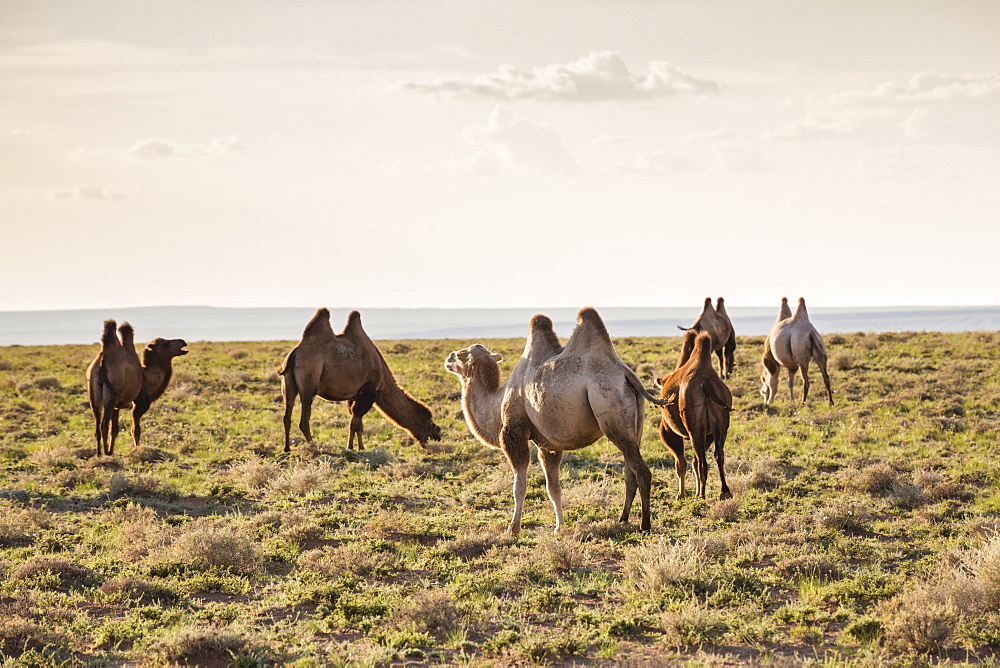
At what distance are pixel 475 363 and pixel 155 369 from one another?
31.3ft

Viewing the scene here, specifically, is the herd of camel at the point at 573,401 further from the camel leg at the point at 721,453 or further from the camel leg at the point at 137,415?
the camel leg at the point at 137,415

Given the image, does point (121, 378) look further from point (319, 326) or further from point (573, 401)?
point (573, 401)

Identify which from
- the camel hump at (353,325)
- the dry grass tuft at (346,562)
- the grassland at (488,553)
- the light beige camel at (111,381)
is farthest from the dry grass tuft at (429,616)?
the light beige camel at (111,381)

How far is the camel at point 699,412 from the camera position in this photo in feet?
37.5

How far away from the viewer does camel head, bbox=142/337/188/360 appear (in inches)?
692

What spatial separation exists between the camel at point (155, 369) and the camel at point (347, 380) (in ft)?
8.94

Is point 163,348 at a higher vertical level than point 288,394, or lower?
higher

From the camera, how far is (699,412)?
37.5 feet

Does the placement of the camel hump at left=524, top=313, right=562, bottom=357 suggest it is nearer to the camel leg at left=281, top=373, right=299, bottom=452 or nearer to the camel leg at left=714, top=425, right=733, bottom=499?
the camel leg at left=714, top=425, right=733, bottom=499

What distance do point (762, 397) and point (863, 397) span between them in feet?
8.42

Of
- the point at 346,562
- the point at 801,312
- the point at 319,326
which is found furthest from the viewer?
the point at 801,312

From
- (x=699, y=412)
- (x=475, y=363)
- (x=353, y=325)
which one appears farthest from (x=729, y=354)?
(x=475, y=363)

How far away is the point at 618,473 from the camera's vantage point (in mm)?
14477

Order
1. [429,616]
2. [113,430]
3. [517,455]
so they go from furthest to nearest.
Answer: [113,430] < [517,455] < [429,616]
